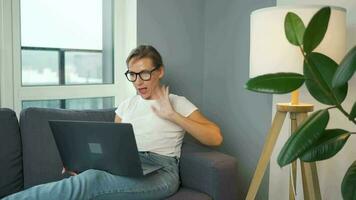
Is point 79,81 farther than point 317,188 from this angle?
Yes

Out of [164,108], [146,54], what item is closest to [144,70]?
[146,54]

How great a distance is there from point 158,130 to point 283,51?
741 mm

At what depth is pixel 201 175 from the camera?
1886 mm

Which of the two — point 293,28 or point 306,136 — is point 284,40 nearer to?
point 293,28

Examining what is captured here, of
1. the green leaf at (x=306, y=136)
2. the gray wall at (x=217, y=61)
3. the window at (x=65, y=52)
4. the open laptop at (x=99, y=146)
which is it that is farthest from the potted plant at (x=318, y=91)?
the window at (x=65, y=52)

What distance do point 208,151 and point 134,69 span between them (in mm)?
584

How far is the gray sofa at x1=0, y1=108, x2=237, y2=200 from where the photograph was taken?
184 cm

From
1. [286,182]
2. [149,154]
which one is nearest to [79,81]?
[149,154]

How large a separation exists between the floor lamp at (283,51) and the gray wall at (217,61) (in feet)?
2.18

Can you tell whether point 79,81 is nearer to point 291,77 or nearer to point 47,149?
point 47,149

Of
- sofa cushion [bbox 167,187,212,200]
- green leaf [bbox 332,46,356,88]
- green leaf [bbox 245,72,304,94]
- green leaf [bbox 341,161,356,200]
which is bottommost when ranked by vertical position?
sofa cushion [bbox 167,187,212,200]

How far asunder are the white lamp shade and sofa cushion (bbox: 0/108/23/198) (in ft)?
4.17

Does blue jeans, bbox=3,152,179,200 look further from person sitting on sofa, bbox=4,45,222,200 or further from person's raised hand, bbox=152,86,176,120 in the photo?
person's raised hand, bbox=152,86,176,120

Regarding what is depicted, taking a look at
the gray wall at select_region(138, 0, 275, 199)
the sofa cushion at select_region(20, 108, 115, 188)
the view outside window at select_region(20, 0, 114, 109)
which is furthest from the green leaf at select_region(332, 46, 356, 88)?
the view outside window at select_region(20, 0, 114, 109)
